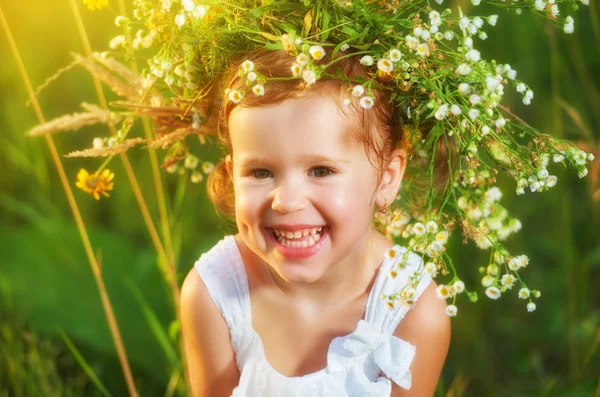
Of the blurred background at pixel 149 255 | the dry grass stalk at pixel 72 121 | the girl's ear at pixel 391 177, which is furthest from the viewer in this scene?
the blurred background at pixel 149 255

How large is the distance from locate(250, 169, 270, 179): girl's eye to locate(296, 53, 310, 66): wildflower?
220mm

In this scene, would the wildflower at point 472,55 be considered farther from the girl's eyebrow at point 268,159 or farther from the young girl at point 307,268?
the girl's eyebrow at point 268,159

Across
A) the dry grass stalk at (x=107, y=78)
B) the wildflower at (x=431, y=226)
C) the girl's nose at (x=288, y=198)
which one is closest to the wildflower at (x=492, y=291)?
the wildflower at (x=431, y=226)

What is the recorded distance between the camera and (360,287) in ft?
5.43

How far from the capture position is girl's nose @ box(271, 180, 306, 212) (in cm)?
140

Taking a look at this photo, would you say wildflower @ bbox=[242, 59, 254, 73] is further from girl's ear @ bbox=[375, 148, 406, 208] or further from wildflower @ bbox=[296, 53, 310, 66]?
girl's ear @ bbox=[375, 148, 406, 208]

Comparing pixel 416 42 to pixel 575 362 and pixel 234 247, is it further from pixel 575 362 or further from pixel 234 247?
pixel 575 362

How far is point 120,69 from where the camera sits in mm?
1675

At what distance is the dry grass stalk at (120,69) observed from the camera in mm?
1664

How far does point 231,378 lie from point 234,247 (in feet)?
0.87

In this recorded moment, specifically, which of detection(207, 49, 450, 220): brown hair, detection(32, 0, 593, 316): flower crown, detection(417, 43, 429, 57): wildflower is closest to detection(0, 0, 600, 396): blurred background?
detection(32, 0, 593, 316): flower crown

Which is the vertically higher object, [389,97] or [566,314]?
[389,97]

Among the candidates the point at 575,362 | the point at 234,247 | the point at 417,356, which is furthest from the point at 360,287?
the point at 575,362

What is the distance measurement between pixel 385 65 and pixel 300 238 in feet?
1.11
